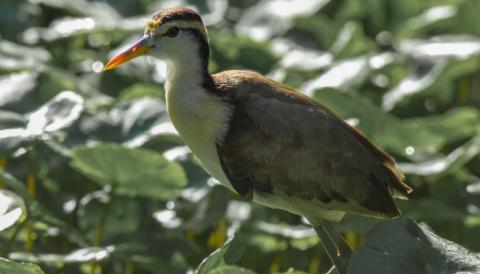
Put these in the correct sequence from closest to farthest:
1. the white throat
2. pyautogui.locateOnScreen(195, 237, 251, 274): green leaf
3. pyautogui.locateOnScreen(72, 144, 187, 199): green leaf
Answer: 1. pyautogui.locateOnScreen(195, 237, 251, 274): green leaf
2. the white throat
3. pyautogui.locateOnScreen(72, 144, 187, 199): green leaf

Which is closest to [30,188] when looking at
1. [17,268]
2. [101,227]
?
[101,227]

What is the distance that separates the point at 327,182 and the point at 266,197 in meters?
0.17

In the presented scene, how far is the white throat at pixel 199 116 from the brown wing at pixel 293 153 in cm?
3

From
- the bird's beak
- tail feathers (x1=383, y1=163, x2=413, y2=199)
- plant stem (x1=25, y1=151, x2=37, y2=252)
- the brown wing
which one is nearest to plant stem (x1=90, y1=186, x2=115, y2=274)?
plant stem (x1=25, y1=151, x2=37, y2=252)

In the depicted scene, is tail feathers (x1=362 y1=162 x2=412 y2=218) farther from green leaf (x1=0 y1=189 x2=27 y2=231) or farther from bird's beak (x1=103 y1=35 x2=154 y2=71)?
green leaf (x1=0 y1=189 x2=27 y2=231)

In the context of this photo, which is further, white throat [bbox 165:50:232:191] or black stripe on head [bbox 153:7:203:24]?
black stripe on head [bbox 153:7:203:24]

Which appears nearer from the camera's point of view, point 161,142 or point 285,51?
point 161,142

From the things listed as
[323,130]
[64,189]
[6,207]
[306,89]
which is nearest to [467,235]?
[306,89]

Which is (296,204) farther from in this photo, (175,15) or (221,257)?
(175,15)

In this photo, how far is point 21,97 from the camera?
14.7 ft

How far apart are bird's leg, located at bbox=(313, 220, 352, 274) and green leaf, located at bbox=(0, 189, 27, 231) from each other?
830 millimetres

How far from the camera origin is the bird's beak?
3.89m

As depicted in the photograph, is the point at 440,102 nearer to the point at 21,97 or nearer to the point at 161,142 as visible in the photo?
the point at 161,142

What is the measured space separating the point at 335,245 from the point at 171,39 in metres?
0.74
